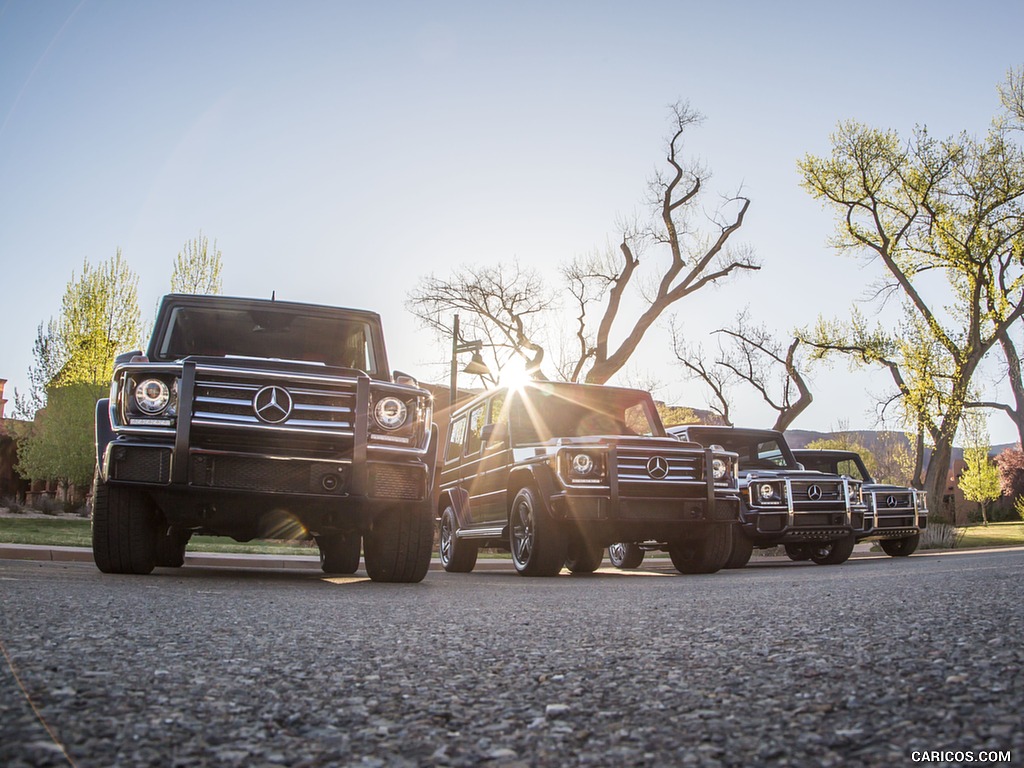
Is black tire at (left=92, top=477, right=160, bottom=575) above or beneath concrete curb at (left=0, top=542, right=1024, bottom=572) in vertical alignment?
above

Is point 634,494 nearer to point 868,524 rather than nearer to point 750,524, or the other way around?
point 750,524

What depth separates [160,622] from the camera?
3.72 m

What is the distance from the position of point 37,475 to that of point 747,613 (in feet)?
108

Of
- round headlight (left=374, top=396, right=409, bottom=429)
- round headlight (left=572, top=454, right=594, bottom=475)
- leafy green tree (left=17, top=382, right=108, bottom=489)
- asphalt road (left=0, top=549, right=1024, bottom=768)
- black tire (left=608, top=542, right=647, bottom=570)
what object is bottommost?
black tire (left=608, top=542, right=647, bottom=570)

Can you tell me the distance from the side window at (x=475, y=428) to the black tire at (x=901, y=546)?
8929mm

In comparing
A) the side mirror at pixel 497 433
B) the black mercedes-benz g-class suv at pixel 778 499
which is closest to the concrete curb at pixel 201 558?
the side mirror at pixel 497 433

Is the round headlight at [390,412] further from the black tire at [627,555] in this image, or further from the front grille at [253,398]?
the black tire at [627,555]

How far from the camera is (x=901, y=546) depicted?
620 inches

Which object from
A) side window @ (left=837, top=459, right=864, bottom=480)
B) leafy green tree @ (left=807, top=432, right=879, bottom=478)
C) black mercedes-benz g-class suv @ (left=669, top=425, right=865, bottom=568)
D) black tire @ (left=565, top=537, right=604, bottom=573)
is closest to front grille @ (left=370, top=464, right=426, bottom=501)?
black tire @ (left=565, top=537, right=604, bottom=573)

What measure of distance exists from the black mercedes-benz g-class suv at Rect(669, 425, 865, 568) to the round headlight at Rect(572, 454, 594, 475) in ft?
11.9

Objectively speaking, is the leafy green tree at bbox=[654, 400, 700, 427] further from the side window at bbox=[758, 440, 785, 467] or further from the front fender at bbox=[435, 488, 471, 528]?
the front fender at bbox=[435, 488, 471, 528]

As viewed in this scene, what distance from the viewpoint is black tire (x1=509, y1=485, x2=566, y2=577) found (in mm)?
8930

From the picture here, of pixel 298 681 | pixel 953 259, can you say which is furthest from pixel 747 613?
pixel 953 259

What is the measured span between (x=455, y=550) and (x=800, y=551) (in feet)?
22.1
